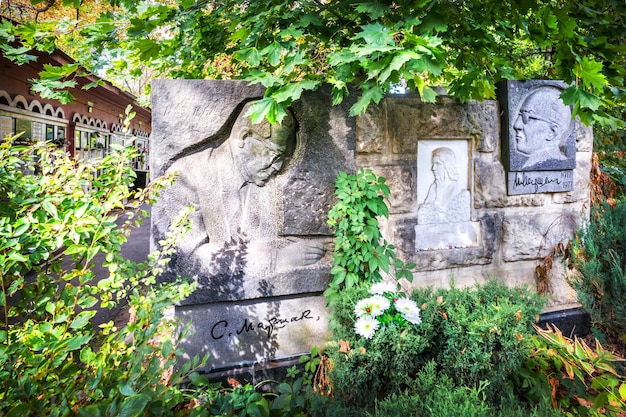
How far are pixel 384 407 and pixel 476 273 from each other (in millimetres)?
1614

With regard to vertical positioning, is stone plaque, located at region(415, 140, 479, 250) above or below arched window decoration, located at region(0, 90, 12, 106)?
below

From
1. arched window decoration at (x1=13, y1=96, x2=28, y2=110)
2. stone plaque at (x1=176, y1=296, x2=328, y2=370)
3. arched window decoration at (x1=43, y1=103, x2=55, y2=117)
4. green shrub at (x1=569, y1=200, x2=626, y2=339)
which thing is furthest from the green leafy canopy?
arched window decoration at (x1=43, y1=103, x2=55, y2=117)

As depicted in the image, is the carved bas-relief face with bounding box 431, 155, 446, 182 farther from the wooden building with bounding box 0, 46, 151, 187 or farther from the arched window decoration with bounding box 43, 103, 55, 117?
the arched window decoration with bounding box 43, 103, 55, 117

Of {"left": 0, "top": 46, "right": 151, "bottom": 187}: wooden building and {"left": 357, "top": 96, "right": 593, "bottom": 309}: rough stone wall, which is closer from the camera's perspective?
{"left": 357, "top": 96, "right": 593, "bottom": 309}: rough stone wall

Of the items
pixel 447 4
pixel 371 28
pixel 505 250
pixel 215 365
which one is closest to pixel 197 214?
pixel 215 365

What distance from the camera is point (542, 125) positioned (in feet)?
8.86

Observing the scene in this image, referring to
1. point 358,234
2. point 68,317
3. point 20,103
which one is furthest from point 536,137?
point 20,103

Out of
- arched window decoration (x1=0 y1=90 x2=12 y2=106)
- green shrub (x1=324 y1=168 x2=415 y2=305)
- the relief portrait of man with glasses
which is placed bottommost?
green shrub (x1=324 y1=168 x2=415 y2=305)

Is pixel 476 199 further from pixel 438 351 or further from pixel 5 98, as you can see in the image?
pixel 5 98

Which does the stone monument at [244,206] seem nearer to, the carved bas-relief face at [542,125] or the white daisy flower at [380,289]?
the white daisy flower at [380,289]

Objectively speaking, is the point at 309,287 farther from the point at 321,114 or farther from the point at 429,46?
the point at 429,46

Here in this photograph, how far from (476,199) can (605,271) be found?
964 mm
